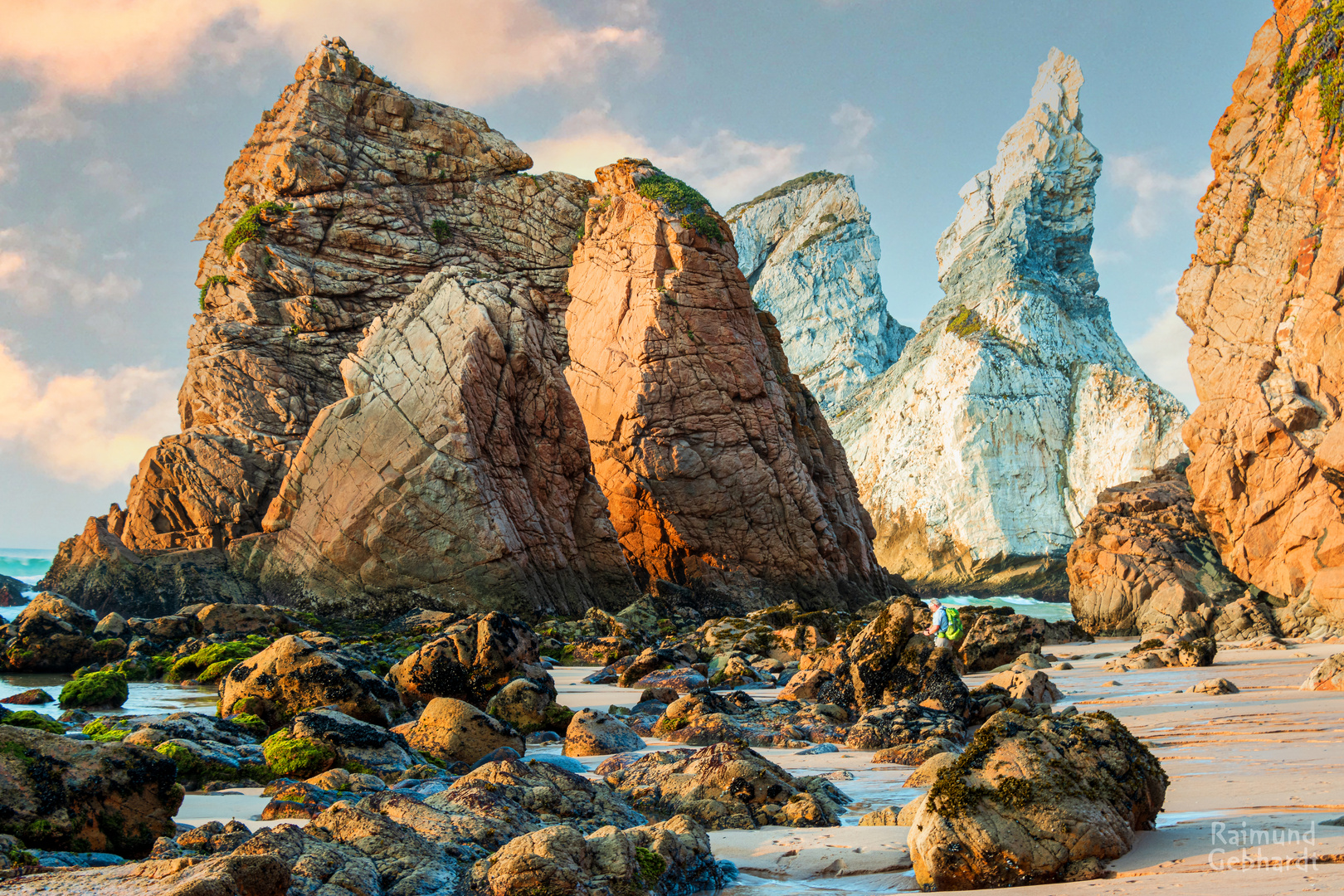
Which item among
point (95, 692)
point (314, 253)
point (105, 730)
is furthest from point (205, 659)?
point (314, 253)

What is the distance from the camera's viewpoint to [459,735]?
7855 mm

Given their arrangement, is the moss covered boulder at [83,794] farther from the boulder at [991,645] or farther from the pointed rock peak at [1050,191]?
the pointed rock peak at [1050,191]

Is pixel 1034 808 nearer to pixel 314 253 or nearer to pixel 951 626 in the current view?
pixel 951 626

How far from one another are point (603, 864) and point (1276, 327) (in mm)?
30024

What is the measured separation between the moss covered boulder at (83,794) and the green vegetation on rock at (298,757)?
1.64 meters

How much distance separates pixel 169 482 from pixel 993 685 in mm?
25672

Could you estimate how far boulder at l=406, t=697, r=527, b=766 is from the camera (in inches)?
305

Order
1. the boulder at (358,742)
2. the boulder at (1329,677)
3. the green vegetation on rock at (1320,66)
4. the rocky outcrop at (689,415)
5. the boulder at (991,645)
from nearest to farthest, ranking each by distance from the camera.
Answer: the boulder at (358,742)
the boulder at (1329,677)
the boulder at (991,645)
the green vegetation on rock at (1320,66)
the rocky outcrop at (689,415)

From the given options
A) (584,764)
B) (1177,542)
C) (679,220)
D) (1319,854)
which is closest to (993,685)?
(584,764)

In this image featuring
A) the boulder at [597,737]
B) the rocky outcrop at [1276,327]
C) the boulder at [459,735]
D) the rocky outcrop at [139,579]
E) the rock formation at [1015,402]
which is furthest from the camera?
the rock formation at [1015,402]

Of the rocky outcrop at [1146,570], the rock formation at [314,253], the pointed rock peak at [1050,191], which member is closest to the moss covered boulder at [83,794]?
the rock formation at [314,253]

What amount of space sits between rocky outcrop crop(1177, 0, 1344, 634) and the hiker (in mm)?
16794

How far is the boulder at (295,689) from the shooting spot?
29.9ft

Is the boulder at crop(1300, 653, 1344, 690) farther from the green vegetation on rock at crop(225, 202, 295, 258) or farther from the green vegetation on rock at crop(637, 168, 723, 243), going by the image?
the green vegetation on rock at crop(225, 202, 295, 258)
